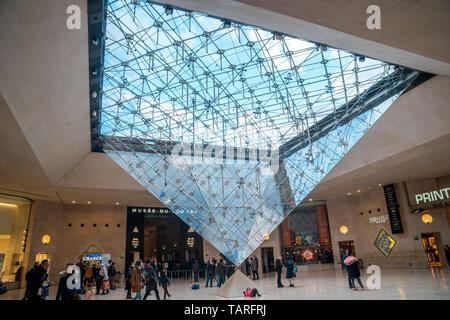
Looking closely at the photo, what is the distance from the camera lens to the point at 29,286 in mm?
6164

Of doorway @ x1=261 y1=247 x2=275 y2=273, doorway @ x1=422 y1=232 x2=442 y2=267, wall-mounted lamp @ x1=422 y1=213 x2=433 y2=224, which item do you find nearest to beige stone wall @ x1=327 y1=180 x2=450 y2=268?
doorway @ x1=422 y1=232 x2=442 y2=267

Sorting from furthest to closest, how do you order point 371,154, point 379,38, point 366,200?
point 366,200, point 371,154, point 379,38

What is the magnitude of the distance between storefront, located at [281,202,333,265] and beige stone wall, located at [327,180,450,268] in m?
0.74

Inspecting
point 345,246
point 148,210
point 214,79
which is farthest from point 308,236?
point 214,79

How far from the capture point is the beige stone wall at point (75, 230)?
19219mm

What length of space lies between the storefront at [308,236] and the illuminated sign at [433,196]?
711 centimetres

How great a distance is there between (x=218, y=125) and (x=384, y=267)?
14.0 metres

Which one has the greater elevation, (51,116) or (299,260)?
(51,116)

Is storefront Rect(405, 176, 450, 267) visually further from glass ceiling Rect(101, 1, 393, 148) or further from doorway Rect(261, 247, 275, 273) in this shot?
doorway Rect(261, 247, 275, 273)

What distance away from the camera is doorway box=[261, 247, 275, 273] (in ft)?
75.6

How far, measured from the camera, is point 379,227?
1950 cm
